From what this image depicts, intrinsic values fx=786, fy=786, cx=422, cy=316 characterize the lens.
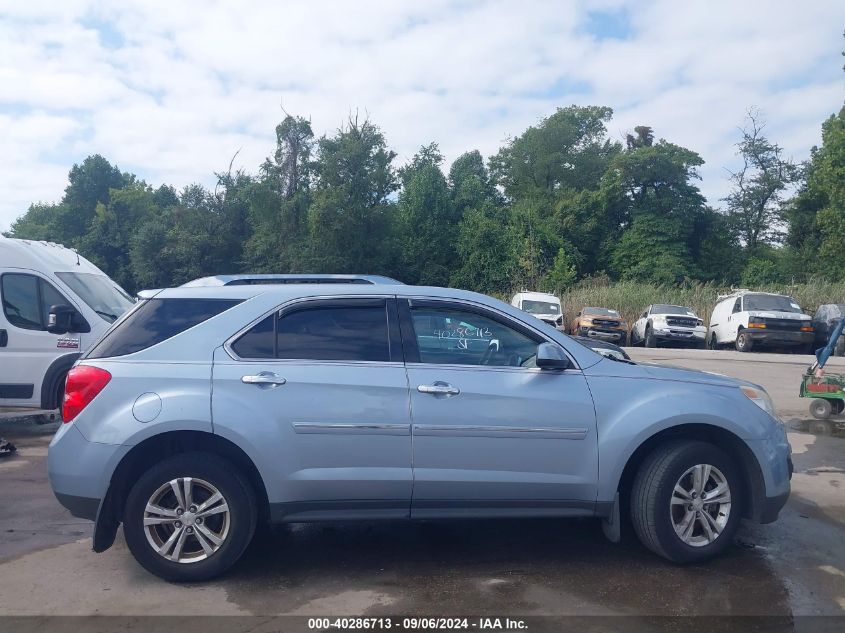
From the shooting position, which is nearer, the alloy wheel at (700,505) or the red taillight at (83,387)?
the red taillight at (83,387)

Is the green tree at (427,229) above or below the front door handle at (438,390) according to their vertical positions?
above

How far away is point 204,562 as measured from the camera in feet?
15.6

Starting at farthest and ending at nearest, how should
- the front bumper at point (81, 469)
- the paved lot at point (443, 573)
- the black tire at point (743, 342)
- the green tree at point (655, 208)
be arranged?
the green tree at point (655, 208)
the black tire at point (743, 342)
the front bumper at point (81, 469)
the paved lot at point (443, 573)

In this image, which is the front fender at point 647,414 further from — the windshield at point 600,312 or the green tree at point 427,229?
the green tree at point 427,229

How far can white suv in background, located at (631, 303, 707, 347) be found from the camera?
86.3 feet

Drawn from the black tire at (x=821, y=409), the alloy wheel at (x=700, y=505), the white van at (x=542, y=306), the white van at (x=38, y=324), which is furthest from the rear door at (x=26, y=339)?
the white van at (x=542, y=306)

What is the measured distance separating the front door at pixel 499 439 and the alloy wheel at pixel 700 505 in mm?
594

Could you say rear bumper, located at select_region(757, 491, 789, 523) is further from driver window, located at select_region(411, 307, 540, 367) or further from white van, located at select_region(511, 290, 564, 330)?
white van, located at select_region(511, 290, 564, 330)

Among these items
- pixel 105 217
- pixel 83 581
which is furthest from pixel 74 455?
pixel 105 217

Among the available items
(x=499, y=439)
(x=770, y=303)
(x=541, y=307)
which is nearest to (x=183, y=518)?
(x=499, y=439)

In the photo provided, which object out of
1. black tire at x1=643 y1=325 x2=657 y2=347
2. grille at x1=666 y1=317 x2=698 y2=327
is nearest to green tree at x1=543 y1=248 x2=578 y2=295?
black tire at x1=643 y1=325 x2=657 y2=347

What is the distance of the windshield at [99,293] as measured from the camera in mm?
9930

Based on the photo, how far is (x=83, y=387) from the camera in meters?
4.77

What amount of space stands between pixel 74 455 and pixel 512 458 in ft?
8.68
